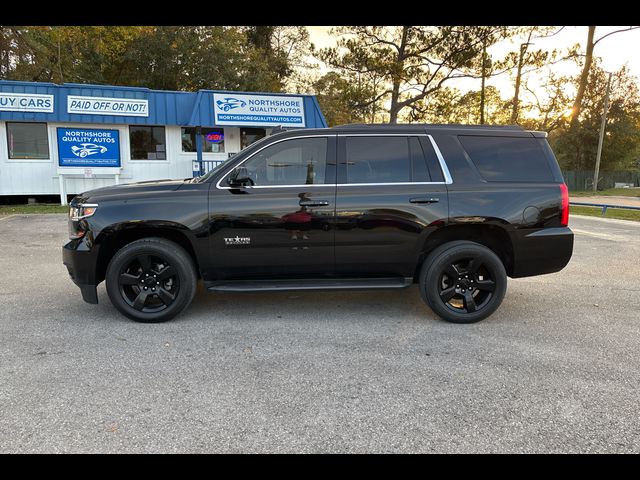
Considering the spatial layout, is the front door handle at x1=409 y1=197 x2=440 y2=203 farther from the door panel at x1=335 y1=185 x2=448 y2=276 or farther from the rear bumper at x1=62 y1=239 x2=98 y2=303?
the rear bumper at x1=62 y1=239 x2=98 y2=303

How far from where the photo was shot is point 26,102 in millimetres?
14203

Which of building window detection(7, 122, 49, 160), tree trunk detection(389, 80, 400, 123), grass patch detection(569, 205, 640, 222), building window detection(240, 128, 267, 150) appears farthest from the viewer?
tree trunk detection(389, 80, 400, 123)

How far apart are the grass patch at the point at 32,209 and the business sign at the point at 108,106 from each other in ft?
10.5

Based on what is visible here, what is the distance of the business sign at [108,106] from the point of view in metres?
14.6

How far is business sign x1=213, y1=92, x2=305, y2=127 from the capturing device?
15.7m

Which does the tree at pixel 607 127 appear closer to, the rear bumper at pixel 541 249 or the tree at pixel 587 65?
the tree at pixel 587 65

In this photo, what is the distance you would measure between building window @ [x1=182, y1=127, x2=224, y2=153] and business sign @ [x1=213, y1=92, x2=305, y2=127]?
33.5 inches

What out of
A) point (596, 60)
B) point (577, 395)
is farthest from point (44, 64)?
point (596, 60)

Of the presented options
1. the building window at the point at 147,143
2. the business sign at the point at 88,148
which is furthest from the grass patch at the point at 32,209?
the building window at the point at 147,143

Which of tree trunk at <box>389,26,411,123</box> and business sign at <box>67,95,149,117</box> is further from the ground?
tree trunk at <box>389,26,411,123</box>

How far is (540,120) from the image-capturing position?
134ft

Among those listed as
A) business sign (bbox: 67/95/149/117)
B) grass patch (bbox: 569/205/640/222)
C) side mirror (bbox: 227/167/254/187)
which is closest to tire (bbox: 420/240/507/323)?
side mirror (bbox: 227/167/254/187)

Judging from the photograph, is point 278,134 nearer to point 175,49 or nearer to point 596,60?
point 175,49
